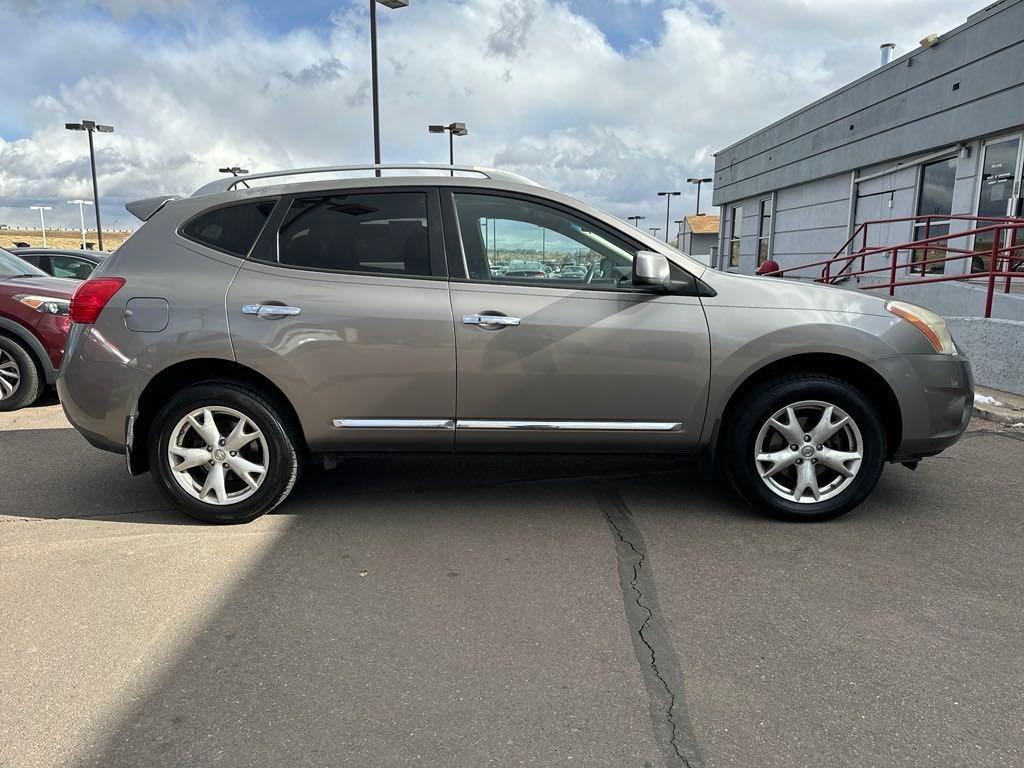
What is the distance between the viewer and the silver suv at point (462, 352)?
12.4 ft

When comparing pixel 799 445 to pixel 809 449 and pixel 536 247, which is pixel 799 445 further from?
pixel 536 247

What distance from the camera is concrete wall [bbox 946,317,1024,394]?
7105 millimetres

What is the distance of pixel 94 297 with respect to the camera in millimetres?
3812

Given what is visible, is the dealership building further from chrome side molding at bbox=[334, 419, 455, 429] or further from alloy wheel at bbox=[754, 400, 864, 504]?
chrome side molding at bbox=[334, 419, 455, 429]

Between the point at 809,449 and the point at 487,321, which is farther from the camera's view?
the point at 809,449

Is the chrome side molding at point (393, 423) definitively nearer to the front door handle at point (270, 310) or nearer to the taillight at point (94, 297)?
the front door handle at point (270, 310)

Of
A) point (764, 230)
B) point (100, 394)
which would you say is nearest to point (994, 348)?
point (100, 394)

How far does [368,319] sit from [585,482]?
1.79 m

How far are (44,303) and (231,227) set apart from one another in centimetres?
424

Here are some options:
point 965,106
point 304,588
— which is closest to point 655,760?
point 304,588

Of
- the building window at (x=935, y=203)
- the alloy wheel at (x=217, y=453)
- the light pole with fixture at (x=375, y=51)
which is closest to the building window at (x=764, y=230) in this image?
the building window at (x=935, y=203)

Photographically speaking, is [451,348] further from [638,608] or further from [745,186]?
[745,186]

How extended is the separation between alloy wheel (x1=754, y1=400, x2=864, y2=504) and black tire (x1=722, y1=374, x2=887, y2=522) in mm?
12

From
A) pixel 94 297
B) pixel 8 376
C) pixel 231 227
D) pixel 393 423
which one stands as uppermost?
pixel 231 227
